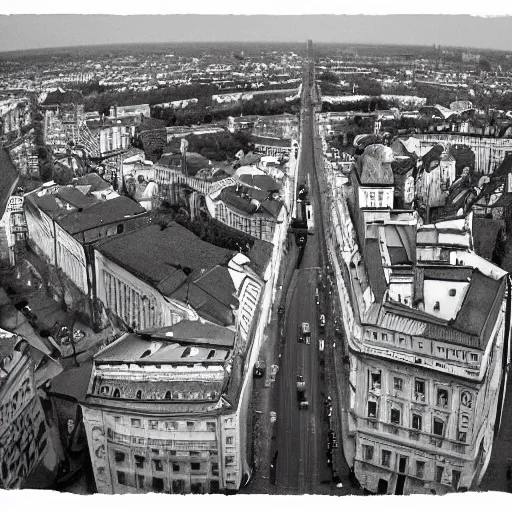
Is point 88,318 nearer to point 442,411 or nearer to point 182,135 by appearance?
point 182,135

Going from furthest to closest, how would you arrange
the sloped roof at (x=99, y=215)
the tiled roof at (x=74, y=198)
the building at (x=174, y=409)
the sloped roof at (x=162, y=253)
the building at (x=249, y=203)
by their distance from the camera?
the tiled roof at (x=74, y=198)
the sloped roof at (x=99, y=215)
the building at (x=249, y=203)
the sloped roof at (x=162, y=253)
the building at (x=174, y=409)

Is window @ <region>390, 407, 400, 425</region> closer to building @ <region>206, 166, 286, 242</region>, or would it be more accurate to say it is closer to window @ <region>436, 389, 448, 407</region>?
window @ <region>436, 389, 448, 407</region>

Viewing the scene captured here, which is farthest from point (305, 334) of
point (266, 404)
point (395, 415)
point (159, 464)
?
point (159, 464)

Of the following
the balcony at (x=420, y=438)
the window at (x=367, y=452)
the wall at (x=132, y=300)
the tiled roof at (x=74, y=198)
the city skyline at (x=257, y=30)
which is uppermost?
the city skyline at (x=257, y=30)

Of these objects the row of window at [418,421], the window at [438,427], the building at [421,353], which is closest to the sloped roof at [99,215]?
the building at [421,353]

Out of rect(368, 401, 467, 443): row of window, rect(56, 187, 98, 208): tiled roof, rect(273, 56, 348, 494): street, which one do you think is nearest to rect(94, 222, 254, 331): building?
rect(56, 187, 98, 208): tiled roof

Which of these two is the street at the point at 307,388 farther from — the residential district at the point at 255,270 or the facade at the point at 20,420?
the facade at the point at 20,420
